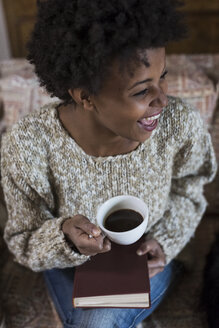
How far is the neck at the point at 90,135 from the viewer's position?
3.01 ft

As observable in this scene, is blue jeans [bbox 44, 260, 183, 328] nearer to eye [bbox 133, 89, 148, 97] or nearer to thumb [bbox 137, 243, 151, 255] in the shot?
thumb [bbox 137, 243, 151, 255]

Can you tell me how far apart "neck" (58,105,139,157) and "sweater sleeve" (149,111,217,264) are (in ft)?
0.57

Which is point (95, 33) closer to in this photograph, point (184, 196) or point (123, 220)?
point (123, 220)

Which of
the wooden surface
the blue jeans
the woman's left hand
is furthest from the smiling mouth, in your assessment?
the wooden surface

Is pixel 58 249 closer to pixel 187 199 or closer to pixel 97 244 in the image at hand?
pixel 97 244

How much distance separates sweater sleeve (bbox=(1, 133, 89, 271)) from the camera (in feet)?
3.02

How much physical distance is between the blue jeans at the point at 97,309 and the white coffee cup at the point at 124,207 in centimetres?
28

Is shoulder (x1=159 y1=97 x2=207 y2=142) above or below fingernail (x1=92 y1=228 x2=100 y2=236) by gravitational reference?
above

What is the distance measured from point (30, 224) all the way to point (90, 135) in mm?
295

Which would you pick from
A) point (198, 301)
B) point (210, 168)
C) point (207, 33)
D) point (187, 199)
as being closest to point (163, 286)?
point (198, 301)

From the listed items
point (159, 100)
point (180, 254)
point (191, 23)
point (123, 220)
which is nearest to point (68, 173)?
point (123, 220)

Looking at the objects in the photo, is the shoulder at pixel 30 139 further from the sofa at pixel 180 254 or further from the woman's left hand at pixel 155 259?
the woman's left hand at pixel 155 259

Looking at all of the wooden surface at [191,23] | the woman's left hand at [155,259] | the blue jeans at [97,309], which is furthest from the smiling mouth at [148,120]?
the wooden surface at [191,23]

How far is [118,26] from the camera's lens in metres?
0.66
